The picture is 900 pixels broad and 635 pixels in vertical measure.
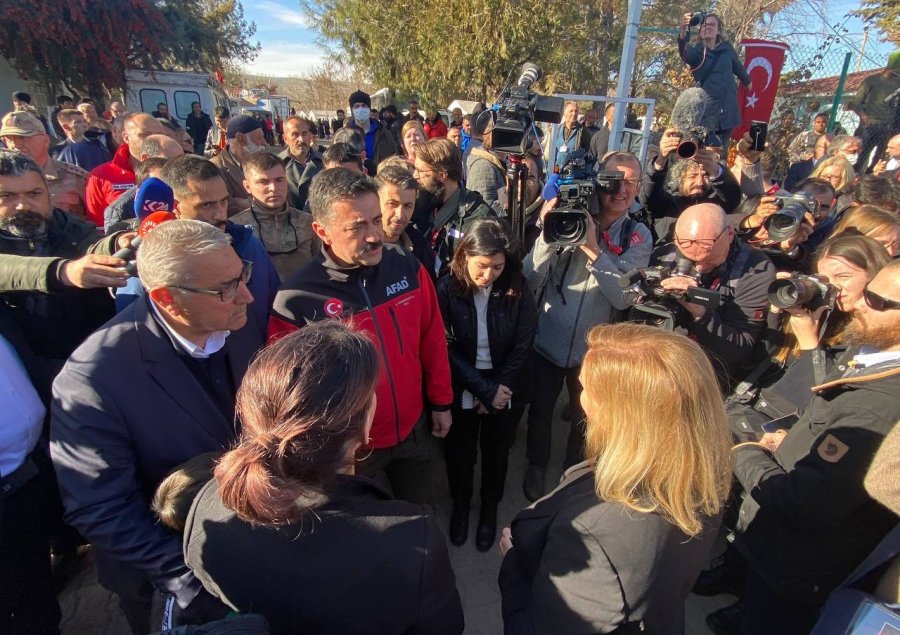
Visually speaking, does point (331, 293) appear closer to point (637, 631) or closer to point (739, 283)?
point (637, 631)

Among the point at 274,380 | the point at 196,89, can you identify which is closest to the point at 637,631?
the point at 274,380

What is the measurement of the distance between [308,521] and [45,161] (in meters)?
4.56

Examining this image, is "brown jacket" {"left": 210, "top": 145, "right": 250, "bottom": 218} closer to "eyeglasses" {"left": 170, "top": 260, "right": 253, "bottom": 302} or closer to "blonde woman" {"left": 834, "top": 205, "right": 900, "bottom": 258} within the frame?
"eyeglasses" {"left": 170, "top": 260, "right": 253, "bottom": 302}

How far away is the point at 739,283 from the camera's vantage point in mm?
2424

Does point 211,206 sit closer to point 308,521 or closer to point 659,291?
point 308,521

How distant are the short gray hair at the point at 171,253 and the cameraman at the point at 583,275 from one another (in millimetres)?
1724

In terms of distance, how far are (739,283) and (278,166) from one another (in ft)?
9.17

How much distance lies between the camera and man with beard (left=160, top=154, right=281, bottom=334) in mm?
2189

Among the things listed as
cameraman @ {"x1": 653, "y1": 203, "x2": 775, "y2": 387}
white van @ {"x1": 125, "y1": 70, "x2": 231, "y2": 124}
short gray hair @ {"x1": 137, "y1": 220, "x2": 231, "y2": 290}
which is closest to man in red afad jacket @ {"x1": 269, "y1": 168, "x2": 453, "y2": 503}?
short gray hair @ {"x1": 137, "y1": 220, "x2": 231, "y2": 290}

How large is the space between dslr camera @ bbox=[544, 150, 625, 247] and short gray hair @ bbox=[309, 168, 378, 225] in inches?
36.7

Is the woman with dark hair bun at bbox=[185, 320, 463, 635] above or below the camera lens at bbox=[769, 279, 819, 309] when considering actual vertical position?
below

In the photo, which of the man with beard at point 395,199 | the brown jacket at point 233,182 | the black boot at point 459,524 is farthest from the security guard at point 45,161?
the black boot at point 459,524

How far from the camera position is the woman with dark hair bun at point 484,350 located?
95.8 inches

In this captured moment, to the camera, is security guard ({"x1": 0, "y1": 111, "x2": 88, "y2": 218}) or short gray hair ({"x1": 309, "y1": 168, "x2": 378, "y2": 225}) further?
security guard ({"x1": 0, "y1": 111, "x2": 88, "y2": 218})
